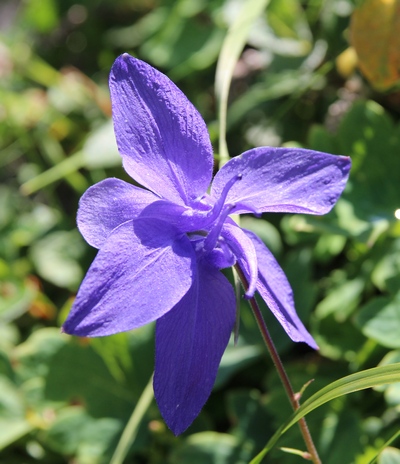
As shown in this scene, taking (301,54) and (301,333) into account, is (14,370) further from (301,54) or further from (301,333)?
(301,54)

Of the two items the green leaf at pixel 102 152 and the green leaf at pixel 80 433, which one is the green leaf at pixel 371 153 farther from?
the green leaf at pixel 80 433

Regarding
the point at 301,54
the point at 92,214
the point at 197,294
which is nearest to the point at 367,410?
the point at 197,294

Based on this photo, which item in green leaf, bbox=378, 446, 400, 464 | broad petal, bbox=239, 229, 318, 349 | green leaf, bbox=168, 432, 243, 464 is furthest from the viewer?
green leaf, bbox=168, 432, 243, 464

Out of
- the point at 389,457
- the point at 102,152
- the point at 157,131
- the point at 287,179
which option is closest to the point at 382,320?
the point at 389,457

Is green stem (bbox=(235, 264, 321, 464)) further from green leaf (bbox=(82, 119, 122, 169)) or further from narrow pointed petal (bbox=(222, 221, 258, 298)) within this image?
green leaf (bbox=(82, 119, 122, 169))

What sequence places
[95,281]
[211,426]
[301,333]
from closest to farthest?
[95,281], [301,333], [211,426]

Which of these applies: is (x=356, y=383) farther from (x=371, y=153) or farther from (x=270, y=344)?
(x=371, y=153)

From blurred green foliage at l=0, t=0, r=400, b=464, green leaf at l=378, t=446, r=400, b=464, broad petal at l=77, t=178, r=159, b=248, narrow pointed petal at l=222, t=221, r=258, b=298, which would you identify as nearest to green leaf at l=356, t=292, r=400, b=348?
blurred green foliage at l=0, t=0, r=400, b=464
